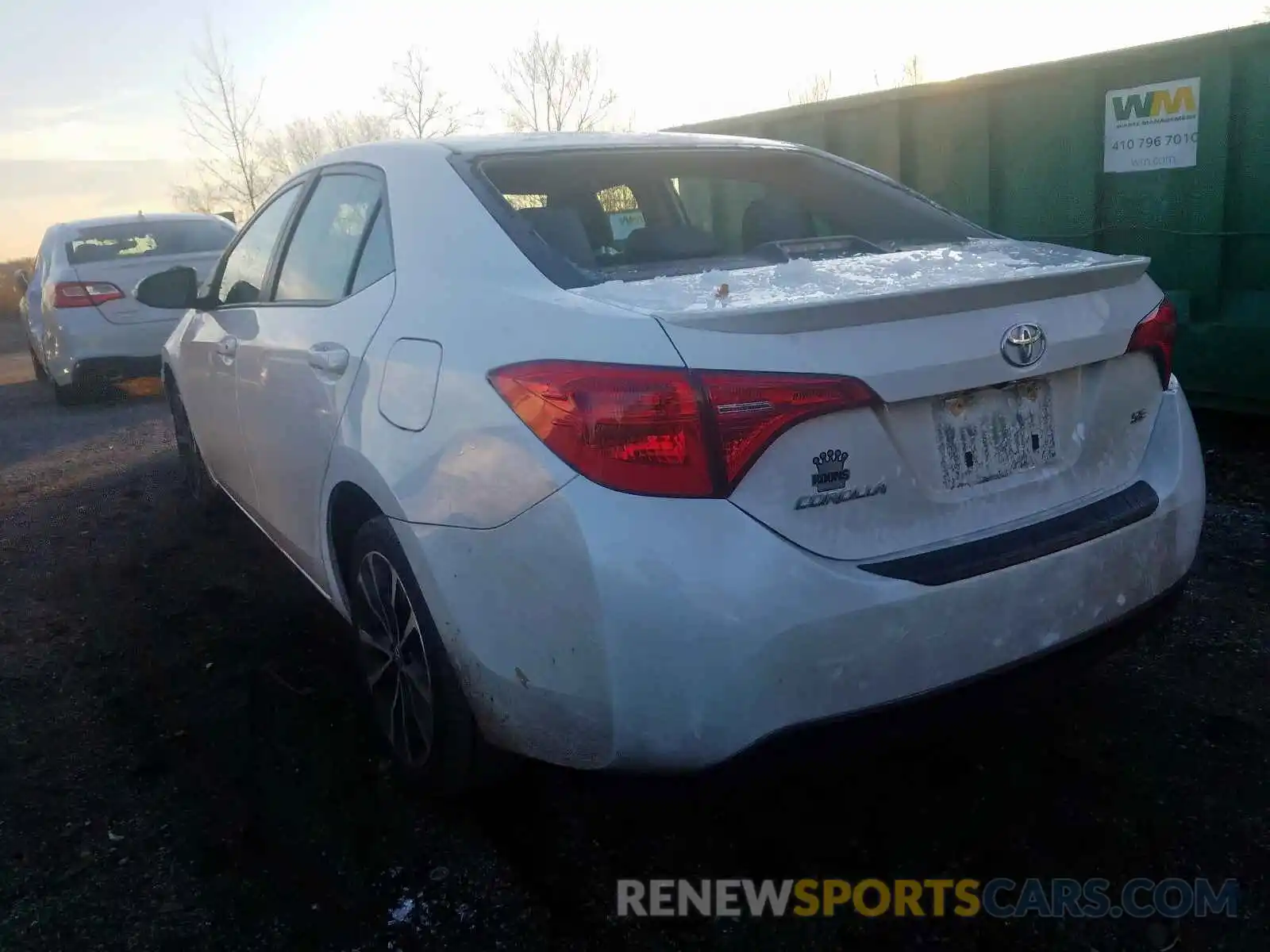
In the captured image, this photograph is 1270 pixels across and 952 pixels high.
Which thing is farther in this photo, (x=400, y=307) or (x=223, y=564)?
(x=223, y=564)

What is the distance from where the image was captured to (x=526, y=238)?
235cm

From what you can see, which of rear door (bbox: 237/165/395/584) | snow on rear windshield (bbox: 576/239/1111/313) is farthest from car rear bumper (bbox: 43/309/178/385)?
snow on rear windshield (bbox: 576/239/1111/313)

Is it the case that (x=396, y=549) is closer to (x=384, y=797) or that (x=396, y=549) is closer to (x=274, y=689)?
(x=384, y=797)

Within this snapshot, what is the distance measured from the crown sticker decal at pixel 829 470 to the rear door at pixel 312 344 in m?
1.19

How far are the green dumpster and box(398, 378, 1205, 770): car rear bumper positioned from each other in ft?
12.4

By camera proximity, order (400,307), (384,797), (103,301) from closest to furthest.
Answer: (400,307) < (384,797) < (103,301)

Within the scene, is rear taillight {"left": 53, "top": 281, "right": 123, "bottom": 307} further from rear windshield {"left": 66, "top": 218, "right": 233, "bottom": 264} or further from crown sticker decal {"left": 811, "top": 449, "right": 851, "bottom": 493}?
crown sticker decal {"left": 811, "top": 449, "right": 851, "bottom": 493}

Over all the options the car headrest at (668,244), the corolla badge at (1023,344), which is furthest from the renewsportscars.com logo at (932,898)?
the car headrest at (668,244)

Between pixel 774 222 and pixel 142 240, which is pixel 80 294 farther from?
pixel 774 222

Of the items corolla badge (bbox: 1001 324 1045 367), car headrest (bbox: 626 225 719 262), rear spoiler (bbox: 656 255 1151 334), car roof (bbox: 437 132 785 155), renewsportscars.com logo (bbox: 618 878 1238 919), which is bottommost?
renewsportscars.com logo (bbox: 618 878 1238 919)

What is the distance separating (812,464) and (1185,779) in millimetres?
1400

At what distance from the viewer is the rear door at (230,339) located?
363 centimetres

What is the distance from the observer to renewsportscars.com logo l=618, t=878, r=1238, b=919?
7.06ft

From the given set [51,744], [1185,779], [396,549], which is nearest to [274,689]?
[51,744]
